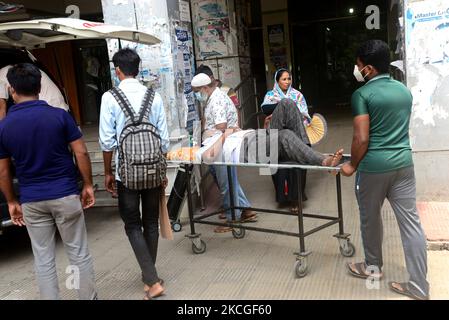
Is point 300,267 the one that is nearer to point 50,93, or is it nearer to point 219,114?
point 219,114

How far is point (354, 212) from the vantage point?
5.41 meters

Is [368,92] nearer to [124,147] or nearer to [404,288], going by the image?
[404,288]

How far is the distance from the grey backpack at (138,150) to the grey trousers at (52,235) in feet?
1.32

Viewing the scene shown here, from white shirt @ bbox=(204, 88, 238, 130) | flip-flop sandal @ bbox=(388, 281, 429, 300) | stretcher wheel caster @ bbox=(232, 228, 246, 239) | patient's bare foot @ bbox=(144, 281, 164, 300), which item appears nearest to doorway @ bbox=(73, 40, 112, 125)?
white shirt @ bbox=(204, 88, 238, 130)

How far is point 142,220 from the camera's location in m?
3.80

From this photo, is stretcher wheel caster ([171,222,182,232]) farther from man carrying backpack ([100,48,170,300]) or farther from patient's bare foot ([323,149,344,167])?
patient's bare foot ([323,149,344,167])

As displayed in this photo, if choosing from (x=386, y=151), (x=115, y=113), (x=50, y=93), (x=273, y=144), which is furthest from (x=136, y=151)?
(x=50, y=93)

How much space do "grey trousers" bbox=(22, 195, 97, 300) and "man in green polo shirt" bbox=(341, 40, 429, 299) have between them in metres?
1.91

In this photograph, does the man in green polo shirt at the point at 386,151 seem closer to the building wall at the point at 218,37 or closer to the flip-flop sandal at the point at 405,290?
the flip-flop sandal at the point at 405,290

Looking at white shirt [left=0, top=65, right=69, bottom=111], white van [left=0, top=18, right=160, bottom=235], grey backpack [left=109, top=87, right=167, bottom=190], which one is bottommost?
grey backpack [left=109, top=87, right=167, bottom=190]

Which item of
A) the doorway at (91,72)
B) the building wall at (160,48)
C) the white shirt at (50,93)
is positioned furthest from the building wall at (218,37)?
the doorway at (91,72)

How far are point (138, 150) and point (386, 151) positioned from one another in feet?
5.60

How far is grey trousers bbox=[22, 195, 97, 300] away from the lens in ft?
10.7

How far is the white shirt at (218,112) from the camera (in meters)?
4.87
